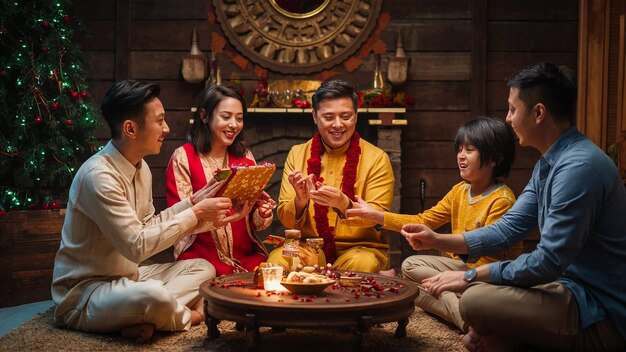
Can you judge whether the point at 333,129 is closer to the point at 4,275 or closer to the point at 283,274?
the point at 283,274

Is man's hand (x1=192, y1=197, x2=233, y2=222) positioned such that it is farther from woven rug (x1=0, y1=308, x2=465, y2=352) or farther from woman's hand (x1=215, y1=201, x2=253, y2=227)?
woven rug (x1=0, y1=308, x2=465, y2=352)

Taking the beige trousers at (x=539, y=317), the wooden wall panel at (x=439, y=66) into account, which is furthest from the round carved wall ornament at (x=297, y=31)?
the beige trousers at (x=539, y=317)

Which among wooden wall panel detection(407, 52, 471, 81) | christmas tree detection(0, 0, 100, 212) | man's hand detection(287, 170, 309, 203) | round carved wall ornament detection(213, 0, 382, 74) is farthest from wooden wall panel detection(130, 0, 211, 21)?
man's hand detection(287, 170, 309, 203)

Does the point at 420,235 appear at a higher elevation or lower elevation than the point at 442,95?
lower

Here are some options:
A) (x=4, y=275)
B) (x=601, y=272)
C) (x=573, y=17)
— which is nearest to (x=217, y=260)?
(x=4, y=275)

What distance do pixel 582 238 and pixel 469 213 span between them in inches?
46.2

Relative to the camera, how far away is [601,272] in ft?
8.79

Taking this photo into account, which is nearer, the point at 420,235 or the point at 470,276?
the point at 470,276

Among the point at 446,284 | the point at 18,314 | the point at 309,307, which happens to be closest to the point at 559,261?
the point at 446,284

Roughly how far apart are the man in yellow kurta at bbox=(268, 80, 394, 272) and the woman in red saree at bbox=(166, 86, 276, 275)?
0.51 feet

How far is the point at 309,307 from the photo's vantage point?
270 cm

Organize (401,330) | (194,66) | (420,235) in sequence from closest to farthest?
(420,235) → (401,330) → (194,66)

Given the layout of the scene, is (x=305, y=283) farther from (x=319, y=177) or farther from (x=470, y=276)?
(x=319, y=177)

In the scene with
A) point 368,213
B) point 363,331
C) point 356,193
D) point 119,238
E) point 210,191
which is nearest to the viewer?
point 363,331
